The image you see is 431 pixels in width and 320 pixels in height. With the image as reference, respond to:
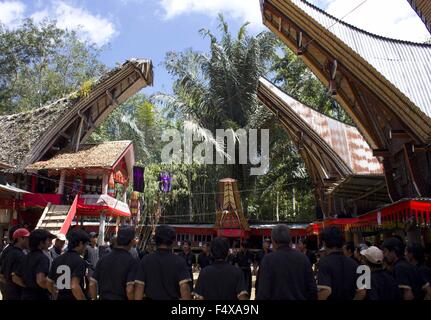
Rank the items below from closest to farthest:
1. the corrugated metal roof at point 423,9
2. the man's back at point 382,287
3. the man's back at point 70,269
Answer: the man's back at point 382,287, the man's back at point 70,269, the corrugated metal roof at point 423,9

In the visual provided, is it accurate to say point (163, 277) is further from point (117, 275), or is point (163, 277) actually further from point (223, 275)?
point (223, 275)

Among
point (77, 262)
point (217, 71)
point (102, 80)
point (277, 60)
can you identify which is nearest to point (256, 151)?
point (217, 71)

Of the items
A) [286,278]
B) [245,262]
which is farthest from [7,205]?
[286,278]

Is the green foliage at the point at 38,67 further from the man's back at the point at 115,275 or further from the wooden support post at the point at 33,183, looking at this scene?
the man's back at the point at 115,275

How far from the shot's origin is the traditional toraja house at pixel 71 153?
72.8 feet

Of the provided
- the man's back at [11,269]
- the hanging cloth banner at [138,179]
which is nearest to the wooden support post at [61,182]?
the hanging cloth banner at [138,179]

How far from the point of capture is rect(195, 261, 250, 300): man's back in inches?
172

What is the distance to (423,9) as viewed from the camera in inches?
509

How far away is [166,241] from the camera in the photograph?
4.84 metres

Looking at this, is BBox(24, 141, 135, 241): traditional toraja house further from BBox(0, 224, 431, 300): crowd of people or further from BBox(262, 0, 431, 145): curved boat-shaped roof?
BBox(0, 224, 431, 300): crowd of people

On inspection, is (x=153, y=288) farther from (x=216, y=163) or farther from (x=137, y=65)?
(x=216, y=163)

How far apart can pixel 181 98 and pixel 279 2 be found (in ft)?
61.3

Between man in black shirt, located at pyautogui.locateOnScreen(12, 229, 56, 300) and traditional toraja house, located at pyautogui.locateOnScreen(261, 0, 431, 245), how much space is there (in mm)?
6714

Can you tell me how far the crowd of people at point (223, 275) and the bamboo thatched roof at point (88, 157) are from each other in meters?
17.1
